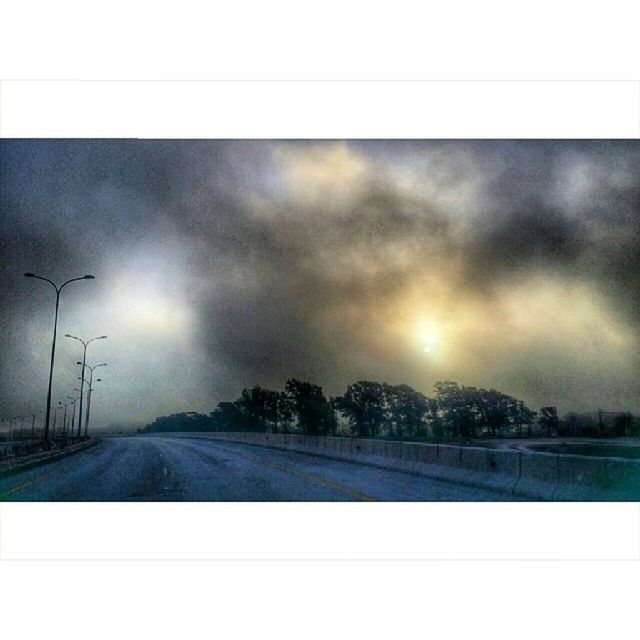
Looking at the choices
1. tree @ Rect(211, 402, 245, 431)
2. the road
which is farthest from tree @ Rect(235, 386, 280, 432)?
the road

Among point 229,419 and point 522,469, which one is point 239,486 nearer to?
point 522,469

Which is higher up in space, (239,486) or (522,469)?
(522,469)

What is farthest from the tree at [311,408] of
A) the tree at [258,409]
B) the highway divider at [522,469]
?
the highway divider at [522,469]

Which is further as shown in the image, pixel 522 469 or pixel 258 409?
pixel 258 409

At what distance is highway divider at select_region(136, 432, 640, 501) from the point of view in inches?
423

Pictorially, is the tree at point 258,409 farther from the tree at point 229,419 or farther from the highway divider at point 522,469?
the highway divider at point 522,469

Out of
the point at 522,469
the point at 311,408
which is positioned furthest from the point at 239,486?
the point at 311,408

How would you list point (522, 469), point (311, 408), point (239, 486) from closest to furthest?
point (522, 469), point (239, 486), point (311, 408)

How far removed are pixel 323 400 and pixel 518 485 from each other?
9846 centimetres

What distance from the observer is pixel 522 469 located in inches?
512

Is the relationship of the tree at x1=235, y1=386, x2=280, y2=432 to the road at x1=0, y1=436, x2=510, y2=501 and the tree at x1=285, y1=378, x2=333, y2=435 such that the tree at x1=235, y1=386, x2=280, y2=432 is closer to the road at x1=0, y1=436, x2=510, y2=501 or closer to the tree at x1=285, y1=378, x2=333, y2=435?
the tree at x1=285, y1=378, x2=333, y2=435

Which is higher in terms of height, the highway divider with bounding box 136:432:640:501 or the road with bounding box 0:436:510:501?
the highway divider with bounding box 136:432:640:501

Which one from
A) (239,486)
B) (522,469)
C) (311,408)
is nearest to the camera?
(522,469)
